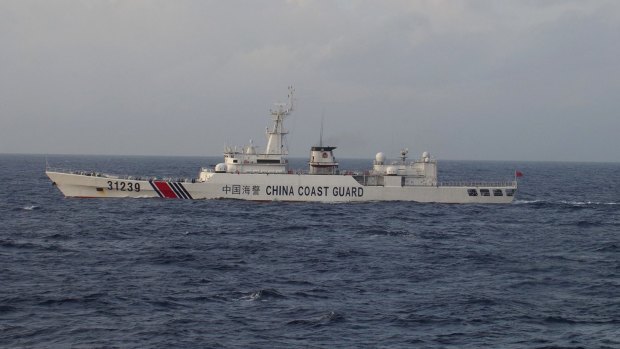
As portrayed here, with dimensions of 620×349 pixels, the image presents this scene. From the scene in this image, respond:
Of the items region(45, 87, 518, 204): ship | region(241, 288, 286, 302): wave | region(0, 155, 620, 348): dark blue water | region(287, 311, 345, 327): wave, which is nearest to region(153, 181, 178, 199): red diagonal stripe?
region(45, 87, 518, 204): ship

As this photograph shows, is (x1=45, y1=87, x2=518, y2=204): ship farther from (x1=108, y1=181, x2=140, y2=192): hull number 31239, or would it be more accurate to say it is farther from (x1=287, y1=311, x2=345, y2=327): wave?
(x1=287, y1=311, x2=345, y2=327): wave

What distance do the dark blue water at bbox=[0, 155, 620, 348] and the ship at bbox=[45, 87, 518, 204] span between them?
8.95 m

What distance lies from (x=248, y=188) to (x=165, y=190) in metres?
7.32

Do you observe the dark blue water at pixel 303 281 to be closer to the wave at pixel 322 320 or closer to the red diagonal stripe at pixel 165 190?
the wave at pixel 322 320

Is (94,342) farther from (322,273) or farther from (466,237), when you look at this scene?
(466,237)

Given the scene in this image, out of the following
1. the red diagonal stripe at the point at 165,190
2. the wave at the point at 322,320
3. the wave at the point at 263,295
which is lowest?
the wave at the point at 322,320

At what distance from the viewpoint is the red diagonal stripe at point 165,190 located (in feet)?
201

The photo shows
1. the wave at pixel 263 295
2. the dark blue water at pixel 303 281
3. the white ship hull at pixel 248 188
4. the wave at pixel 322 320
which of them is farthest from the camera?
the white ship hull at pixel 248 188

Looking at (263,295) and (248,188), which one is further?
(248,188)

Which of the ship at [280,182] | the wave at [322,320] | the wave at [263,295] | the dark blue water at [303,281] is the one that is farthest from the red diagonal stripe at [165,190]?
the wave at [322,320]

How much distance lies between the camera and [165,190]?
61.5 m

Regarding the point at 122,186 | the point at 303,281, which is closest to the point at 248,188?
the point at 122,186

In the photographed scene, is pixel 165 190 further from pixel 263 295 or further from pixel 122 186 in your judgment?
pixel 263 295

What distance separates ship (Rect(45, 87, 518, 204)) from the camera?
6147 cm
